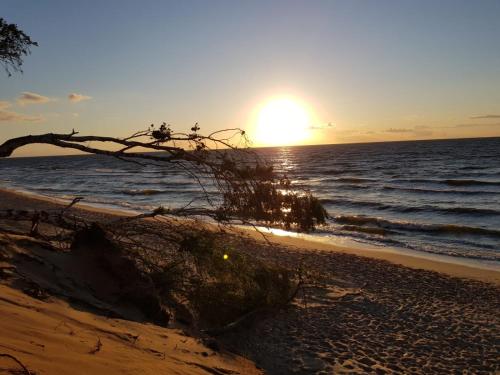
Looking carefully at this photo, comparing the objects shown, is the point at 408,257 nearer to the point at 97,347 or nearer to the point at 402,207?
the point at 402,207

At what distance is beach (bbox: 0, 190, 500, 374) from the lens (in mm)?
3957

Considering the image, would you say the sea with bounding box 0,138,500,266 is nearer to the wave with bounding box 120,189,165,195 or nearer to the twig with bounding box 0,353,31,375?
the wave with bounding box 120,189,165,195

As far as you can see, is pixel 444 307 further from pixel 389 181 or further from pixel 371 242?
pixel 389 181

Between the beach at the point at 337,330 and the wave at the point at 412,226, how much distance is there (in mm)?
6107

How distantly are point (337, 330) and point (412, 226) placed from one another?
44.1ft

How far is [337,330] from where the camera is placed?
7.41m

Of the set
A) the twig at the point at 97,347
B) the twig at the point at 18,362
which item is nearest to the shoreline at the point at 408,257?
the twig at the point at 97,347

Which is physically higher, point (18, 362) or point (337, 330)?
point (18, 362)

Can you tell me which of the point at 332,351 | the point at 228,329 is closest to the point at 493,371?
the point at 332,351

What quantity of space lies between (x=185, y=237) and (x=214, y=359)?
2.27m

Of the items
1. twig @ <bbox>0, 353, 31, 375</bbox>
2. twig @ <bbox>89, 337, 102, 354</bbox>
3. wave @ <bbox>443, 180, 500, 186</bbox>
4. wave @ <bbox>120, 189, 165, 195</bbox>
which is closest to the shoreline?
twig @ <bbox>89, 337, 102, 354</bbox>

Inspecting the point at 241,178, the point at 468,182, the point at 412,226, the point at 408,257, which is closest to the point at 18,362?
the point at 241,178

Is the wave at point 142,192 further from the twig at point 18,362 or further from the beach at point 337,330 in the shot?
the twig at point 18,362

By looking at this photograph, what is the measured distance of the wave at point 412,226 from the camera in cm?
1812
